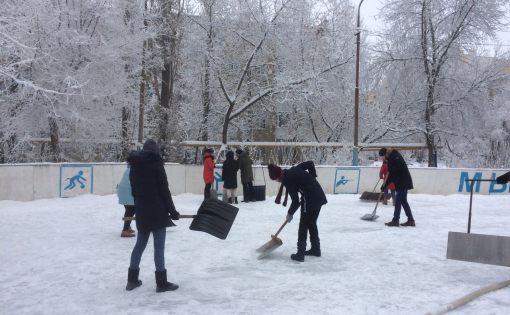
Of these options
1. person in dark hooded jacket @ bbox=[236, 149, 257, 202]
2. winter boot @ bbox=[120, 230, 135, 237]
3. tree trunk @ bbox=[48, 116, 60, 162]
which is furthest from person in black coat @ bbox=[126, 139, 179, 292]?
tree trunk @ bbox=[48, 116, 60, 162]

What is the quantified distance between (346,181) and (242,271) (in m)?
10.2

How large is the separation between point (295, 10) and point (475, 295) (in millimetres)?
19695

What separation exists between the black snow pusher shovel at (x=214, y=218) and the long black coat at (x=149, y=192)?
1.07 m

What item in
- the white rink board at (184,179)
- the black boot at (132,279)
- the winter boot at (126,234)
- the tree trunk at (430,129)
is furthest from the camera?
the tree trunk at (430,129)

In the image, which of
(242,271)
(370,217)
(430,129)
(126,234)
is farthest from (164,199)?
(430,129)

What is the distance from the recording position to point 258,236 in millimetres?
8867

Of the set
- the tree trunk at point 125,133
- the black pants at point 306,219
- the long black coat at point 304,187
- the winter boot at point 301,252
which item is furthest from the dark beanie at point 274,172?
the tree trunk at point 125,133

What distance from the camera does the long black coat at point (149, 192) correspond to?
5.23 m

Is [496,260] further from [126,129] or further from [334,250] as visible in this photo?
[126,129]

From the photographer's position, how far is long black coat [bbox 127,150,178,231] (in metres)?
5.23

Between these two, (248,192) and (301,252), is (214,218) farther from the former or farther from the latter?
(248,192)

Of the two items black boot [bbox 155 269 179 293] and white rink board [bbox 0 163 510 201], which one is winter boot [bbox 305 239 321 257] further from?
white rink board [bbox 0 163 510 201]

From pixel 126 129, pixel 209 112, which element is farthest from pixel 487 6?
pixel 126 129

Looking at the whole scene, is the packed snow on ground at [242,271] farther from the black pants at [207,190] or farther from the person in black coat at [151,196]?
the black pants at [207,190]
